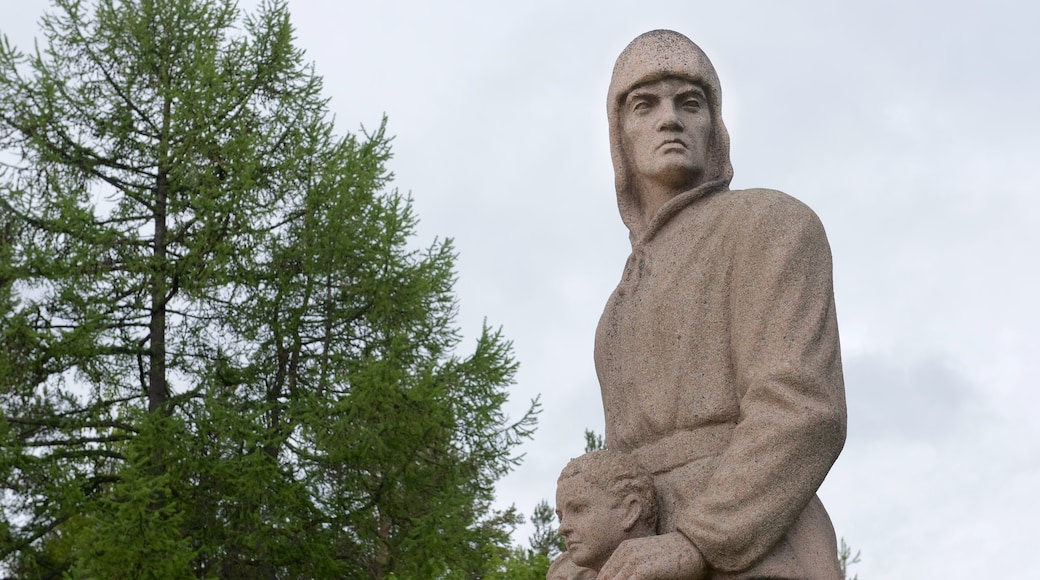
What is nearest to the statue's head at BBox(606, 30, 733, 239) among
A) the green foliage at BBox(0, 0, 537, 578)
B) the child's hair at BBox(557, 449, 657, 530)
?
the child's hair at BBox(557, 449, 657, 530)

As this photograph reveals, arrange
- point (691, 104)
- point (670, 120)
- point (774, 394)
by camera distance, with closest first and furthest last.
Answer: point (774, 394) < point (670, 120) < point (691, 104)

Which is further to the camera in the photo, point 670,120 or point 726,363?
point 670,120

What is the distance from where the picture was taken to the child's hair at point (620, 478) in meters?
4.18

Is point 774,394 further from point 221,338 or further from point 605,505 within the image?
point 221,338

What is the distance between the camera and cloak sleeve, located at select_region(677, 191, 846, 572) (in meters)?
4.00

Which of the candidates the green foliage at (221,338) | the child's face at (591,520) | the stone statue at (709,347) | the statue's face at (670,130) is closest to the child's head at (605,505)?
the child's face at (591,520)

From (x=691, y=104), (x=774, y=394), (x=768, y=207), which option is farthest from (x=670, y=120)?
(x=774, y=394)

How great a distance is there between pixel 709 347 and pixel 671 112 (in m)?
0.87

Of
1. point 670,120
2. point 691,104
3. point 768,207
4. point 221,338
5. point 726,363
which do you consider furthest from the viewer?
point 221,338

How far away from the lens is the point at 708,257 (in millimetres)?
4508

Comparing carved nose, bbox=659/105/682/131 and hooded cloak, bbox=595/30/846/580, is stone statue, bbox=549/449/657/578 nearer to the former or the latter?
hooded cloak, bbox=595/30/846/580

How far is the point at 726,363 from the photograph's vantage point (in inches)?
→ 171

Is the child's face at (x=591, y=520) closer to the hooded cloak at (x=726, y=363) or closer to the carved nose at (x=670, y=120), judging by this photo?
the hooded cloak at (x=726, y=363)

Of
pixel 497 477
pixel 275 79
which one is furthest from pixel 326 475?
pixel 275 79
